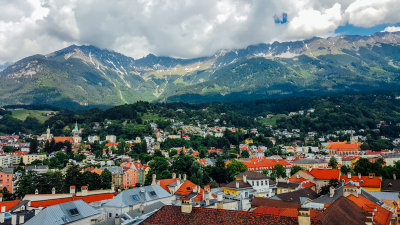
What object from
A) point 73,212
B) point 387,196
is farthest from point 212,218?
point 387,196

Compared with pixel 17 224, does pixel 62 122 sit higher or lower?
higher

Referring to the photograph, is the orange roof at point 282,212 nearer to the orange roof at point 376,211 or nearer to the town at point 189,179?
the town at point 189,179

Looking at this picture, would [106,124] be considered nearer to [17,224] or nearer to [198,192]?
[198,192]

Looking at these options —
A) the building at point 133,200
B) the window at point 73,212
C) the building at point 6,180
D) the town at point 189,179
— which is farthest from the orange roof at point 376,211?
the building at point 6,180

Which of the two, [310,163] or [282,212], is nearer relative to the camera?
[282,212]

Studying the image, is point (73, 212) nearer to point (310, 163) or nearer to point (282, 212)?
point (282, 212)

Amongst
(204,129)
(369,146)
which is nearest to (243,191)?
(369,146)
